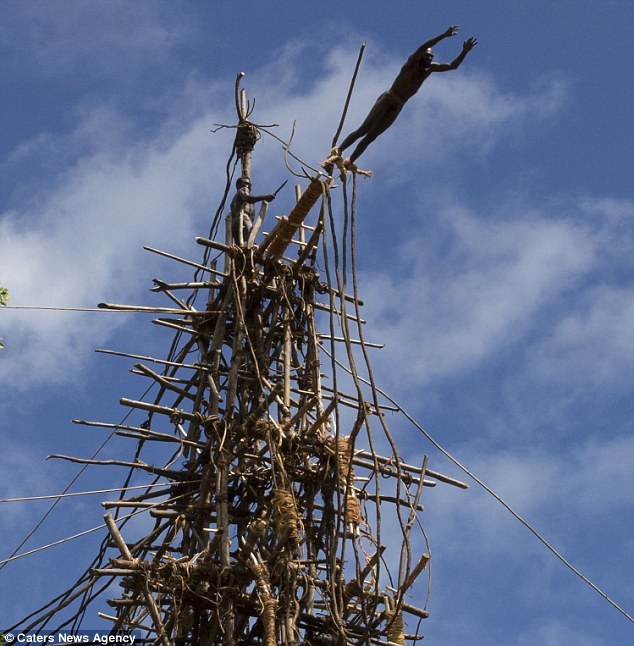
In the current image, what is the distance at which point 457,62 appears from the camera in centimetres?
955

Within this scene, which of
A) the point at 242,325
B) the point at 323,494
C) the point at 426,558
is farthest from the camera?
the point at 242,325

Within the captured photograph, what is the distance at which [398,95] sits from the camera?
9977 millimetres

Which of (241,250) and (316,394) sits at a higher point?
(241,250)

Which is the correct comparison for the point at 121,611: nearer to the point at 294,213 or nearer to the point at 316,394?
the point at 316,394

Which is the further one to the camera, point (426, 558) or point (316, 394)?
point (316, 394)

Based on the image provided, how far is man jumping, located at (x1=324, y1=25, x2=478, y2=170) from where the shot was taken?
9.62 metres

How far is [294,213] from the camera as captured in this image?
37.2 ft

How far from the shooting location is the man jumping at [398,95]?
31.6ft

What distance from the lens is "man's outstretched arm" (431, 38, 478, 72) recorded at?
928 centimetres

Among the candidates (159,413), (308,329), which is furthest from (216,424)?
(308,329)

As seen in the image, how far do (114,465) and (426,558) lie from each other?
291cm

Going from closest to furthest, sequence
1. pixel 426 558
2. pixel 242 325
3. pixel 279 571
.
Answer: pixel 426 558 < pixel 279 571 < pixel 242 325

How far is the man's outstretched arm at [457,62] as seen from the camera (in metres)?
9.28

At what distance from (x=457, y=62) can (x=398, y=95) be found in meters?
0.60
